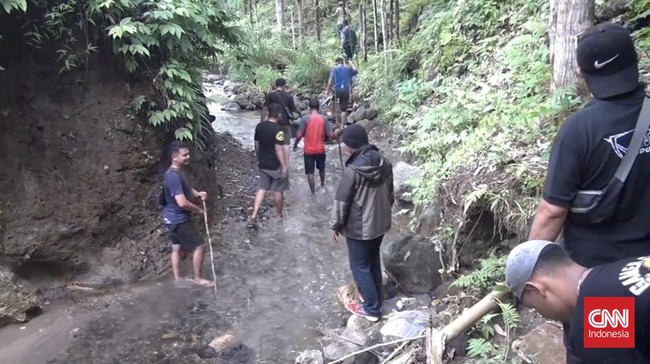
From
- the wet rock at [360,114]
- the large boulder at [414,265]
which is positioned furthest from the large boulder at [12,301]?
the wet rock at [360,114]

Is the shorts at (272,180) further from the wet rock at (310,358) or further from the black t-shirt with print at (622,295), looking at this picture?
the black t-shirt with print at (622,295)

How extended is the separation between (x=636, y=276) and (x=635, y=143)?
4.09 ft

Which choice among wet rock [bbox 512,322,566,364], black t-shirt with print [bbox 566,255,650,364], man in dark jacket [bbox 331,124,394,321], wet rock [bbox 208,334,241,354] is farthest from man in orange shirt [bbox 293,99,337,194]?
black t-shirt with print [bbox 566,255,650,364]

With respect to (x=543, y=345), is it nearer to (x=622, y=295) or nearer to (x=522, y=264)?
(x=522, y=264)

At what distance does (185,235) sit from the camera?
7430 mm

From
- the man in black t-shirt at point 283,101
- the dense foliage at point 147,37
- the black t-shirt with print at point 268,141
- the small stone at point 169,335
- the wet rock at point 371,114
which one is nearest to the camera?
the small stone at point 169,335

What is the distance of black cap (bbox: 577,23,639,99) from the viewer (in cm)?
279

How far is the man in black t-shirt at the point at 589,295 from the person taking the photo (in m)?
1.72

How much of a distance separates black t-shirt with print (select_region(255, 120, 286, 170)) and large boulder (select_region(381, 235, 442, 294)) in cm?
308

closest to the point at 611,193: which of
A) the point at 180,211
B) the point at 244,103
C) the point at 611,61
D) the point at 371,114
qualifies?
the point at 611,61

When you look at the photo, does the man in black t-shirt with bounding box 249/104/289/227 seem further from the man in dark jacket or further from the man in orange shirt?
the man in dark jacket

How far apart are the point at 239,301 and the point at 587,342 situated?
5.81m

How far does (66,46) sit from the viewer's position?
7809mm

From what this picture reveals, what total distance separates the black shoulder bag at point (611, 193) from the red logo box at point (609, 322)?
1.11 metres
